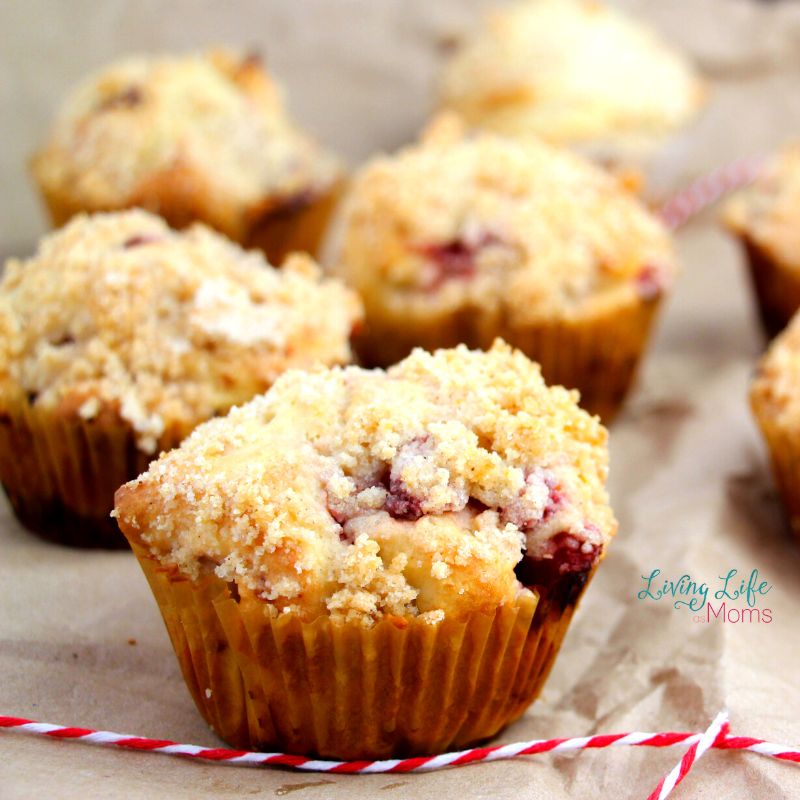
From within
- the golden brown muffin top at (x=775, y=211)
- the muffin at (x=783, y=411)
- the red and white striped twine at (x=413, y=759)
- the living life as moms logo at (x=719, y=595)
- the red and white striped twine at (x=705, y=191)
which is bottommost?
the living life as moms logo at (x=719, y=595)

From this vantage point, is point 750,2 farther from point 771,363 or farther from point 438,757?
point 438,757

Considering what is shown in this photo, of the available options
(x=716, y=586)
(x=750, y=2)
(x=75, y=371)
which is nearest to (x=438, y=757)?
(x=716, y=586)

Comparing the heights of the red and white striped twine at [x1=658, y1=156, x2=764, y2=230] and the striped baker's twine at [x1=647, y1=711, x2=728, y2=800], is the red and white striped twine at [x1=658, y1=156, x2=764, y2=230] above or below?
above

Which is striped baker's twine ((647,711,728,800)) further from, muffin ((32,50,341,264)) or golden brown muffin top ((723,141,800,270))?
muffin ((32,50,341,264))

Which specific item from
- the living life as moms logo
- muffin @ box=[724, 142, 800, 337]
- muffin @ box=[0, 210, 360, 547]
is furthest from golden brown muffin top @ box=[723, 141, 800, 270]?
muffin @ box=[0, 210, 360, 547]

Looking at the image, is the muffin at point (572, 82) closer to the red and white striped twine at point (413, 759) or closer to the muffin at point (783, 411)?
the muffin at point (783, 411)

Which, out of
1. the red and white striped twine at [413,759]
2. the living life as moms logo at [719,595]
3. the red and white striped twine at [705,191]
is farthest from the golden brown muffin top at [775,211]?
the red and white striped twine at [413,759]

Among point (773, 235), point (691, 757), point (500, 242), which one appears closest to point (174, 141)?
point (500, 242)

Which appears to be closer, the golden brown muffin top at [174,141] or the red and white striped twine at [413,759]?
the red and white striped twine at [413,759]
